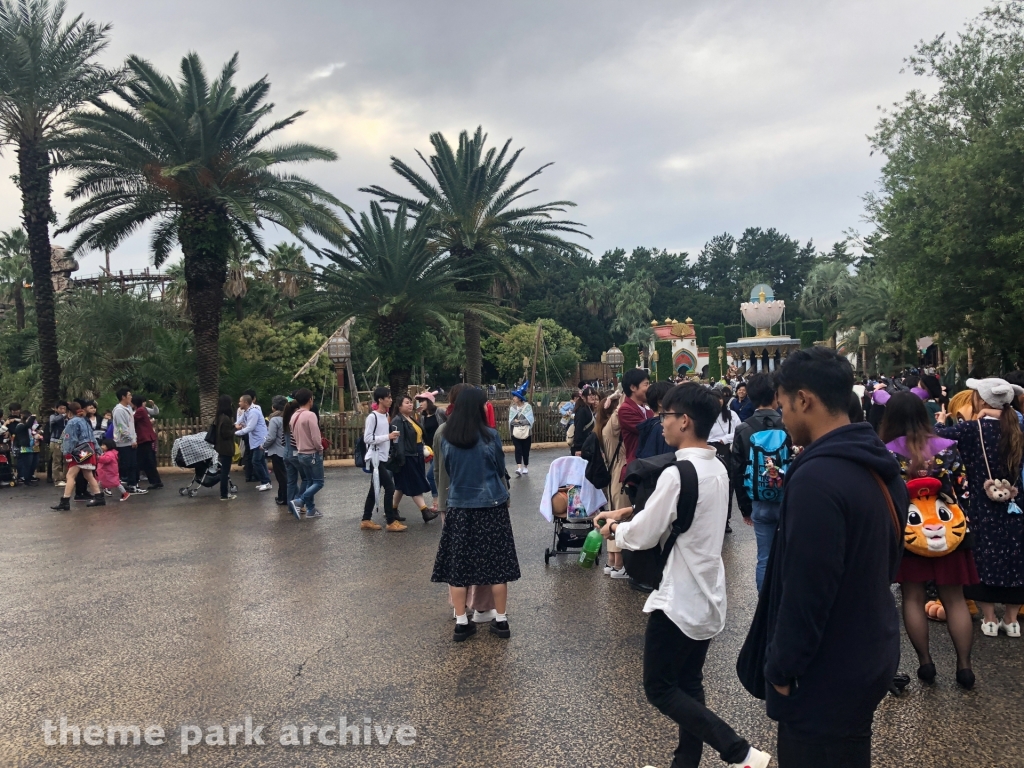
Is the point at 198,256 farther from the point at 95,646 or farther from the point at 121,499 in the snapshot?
the point at 95,646

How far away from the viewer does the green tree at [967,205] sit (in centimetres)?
1753

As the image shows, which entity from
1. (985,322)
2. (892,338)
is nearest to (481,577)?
(985,322)

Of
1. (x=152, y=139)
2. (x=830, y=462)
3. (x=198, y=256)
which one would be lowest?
(x=830, y=462)

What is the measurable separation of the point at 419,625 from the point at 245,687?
1.36 m

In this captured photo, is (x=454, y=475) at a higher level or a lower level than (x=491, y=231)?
lower

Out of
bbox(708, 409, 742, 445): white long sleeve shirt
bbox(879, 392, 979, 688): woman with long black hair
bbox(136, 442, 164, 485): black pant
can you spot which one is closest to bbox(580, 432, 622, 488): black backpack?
bbox(708, 409, 742, 445): white long sleeve shirt

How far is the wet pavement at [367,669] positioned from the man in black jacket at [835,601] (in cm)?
144

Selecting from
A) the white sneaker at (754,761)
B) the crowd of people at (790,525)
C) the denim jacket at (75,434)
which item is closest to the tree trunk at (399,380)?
the denim jacket at (75,434)

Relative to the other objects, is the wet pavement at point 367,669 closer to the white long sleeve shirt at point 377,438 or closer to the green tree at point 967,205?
the white long sleeve shirt at point 377,438

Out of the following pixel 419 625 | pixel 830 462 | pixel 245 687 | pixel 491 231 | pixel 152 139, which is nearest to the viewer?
pixel 830 462

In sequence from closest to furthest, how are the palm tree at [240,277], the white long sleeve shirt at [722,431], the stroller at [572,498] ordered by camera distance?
the stroller at [572,498] → the white long sleeve shirt at [722,431] → the palm tree at [240,277]

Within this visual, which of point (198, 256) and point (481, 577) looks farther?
point (198, 256)

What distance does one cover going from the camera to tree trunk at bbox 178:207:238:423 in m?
18.3

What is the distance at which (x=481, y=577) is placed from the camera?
5113 millimetres
